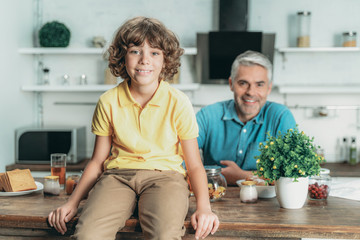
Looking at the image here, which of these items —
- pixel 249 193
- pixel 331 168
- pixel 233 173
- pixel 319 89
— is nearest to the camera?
pixel 249 193

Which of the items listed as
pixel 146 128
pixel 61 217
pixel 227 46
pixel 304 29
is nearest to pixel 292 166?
pixel 146 128

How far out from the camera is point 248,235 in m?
1.43

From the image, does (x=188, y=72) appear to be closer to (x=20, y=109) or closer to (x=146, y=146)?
(x=20, y=109)

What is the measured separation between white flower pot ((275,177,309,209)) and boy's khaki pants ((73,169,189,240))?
14.2 inches

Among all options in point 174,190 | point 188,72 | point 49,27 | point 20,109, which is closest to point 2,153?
point 20,109

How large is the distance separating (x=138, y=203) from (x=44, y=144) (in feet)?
7.84

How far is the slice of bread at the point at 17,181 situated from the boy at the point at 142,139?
358 mm

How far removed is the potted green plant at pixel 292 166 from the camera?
1.56m

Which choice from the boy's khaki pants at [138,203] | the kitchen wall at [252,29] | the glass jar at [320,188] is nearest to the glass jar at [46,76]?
the kitchen wall at [252,29]

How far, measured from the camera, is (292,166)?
61.2 inches

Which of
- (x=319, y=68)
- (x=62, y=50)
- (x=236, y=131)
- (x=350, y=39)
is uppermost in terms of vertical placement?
(x=350, y=39)

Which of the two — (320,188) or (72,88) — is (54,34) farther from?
(320,188)

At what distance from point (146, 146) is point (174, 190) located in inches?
8.6

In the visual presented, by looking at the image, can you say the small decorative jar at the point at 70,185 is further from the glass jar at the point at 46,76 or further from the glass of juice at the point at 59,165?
the glass jar at the point at 46,76
